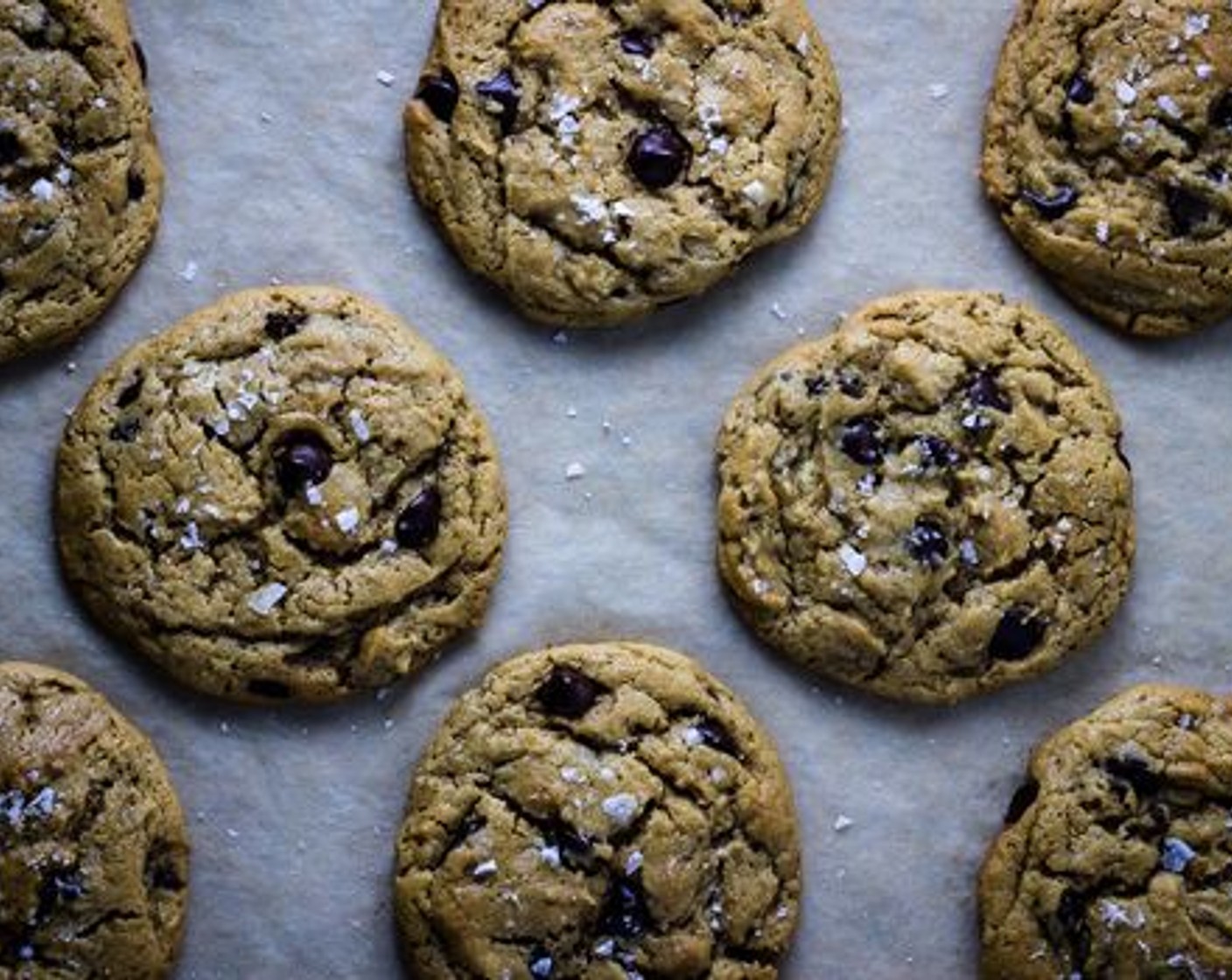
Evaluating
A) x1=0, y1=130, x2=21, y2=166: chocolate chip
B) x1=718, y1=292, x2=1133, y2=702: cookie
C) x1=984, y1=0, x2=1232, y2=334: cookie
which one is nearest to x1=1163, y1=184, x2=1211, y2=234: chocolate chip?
x1=984, y1=0, x2=1232, y2=334: cookie

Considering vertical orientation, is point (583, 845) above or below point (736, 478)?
below

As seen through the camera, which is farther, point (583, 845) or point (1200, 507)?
point (1200, 507)

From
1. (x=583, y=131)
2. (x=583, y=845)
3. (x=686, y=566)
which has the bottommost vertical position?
(x=583, y=845)

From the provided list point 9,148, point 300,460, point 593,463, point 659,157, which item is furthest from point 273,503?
point 659,157

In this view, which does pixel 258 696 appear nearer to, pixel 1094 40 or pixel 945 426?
pixel 945 426

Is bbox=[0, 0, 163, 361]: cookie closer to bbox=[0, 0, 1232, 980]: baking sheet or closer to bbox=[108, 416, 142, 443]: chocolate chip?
bbox=[0, 0, 1232, 980]: baking sheet

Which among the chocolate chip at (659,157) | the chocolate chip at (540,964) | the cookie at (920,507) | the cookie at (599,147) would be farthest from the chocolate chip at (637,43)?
the chocolate chip at (540,964)

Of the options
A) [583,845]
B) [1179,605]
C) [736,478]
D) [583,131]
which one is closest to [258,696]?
[583,845]

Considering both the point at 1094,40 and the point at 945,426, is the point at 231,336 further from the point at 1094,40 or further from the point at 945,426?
the point at 1094,40
